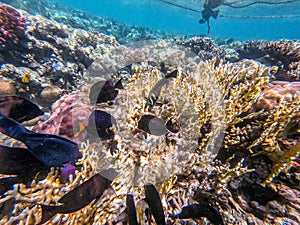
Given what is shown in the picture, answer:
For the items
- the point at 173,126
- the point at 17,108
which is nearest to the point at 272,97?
the point at 173,126

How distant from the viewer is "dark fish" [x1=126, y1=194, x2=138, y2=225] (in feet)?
5.21

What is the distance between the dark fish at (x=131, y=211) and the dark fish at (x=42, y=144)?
745 mm

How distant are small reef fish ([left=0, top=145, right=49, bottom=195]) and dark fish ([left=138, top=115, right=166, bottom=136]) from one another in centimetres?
122

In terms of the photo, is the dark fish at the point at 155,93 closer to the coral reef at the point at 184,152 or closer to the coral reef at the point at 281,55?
the coral reef at the point at 184,152

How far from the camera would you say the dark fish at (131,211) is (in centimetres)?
159

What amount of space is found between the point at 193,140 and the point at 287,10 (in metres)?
48.9

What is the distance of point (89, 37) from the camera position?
7.17m

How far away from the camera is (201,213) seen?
175 centimetres

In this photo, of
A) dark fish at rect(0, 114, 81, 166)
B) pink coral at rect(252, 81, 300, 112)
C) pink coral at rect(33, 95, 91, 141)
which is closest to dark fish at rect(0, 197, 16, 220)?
dark fish at rect(0, 114, 81, 166)

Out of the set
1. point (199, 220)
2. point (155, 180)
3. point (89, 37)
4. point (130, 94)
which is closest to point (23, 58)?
point (89, 37)

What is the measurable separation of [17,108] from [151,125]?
1.63 m

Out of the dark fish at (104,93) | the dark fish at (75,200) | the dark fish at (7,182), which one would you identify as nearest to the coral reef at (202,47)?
the dark fish at (104,93)

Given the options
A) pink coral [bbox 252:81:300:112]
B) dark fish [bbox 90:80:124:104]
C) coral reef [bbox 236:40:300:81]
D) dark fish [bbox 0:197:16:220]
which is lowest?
dark fish [bbox 0:197:16:220]

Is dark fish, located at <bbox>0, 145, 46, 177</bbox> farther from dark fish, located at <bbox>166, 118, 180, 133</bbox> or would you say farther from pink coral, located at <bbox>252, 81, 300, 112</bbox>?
pink coral, located at <bbox>252, 81, 300, 112</bbox>
